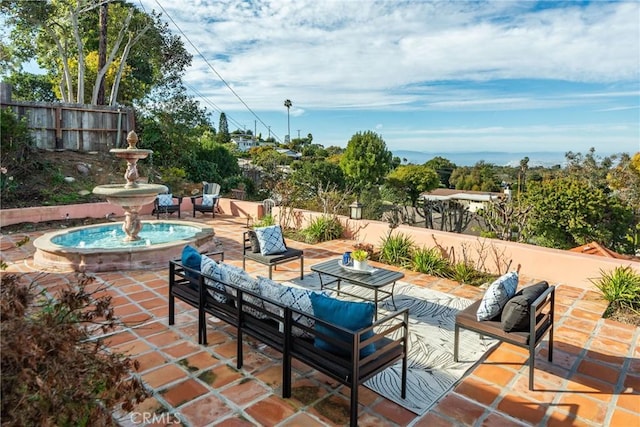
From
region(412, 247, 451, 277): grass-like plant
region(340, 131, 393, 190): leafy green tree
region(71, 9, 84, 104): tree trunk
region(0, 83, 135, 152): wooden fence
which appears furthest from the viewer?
region(340, 131, 393, 190): leafy green tree

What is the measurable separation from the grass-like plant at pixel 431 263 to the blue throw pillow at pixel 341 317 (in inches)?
156

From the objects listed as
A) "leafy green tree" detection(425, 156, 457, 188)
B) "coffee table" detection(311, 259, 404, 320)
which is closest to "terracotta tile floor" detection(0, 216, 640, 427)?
"coffee table" detection(311, 259, 404, 320)

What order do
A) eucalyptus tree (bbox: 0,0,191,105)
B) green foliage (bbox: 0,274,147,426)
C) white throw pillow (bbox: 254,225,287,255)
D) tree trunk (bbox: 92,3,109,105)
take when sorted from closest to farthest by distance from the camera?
green foliage (bbox: 0,274,147,426) < white throw pillow (bbox: 254,225,287,255) < eucalyptus tree (bbox: 0,0,191,105) < tree trunk (bbox: 92,3,109,105)

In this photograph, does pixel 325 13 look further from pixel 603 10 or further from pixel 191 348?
pixel 191 348

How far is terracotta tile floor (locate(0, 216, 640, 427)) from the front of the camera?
2943 mm

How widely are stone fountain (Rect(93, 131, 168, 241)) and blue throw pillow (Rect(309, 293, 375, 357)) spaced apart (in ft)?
17.8

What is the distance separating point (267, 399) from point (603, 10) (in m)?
8.28

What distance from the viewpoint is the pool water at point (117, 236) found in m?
7.62

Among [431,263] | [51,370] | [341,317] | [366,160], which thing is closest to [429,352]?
[341,317]

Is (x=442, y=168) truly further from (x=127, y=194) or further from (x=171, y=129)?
(x=127, y=194)

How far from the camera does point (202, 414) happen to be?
2926 millimetres

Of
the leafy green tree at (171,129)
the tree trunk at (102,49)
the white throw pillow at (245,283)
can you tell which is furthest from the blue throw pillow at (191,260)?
the tree trunk at (102,49)

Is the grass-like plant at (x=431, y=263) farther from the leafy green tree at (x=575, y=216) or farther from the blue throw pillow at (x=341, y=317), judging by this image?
the leafy green tree at (x=575, y=216)

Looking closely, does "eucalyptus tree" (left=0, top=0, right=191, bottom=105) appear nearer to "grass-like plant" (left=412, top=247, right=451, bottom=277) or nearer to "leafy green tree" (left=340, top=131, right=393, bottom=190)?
"grass-like plant" (left=412, top=247, right=451, bottom=277)
